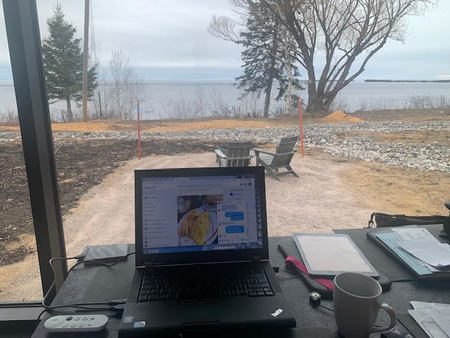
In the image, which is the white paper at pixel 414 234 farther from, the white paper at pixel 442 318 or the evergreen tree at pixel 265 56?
the evergreen tree at pixel 265 56

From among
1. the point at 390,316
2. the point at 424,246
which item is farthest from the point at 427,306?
the point at 424,246

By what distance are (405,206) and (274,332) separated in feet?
6.97

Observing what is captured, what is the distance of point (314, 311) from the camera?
0.88m

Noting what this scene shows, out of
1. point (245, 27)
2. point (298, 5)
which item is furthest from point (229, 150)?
point (298, 5)

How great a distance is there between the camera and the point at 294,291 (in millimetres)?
964

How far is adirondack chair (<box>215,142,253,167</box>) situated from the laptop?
1.66 meters

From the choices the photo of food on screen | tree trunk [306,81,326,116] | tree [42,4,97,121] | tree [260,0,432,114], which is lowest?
the photo of food on screen

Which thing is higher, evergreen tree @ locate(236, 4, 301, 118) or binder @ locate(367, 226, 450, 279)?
evergreen tree @ locate(236, 4, 301, 118)

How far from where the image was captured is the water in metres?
2.40

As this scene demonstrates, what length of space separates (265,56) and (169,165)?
118cm

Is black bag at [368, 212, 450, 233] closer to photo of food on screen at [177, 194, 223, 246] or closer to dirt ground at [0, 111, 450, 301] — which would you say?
dirt ground at [0, 111, 450, 301]

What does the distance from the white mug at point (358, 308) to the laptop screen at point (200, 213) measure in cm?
30

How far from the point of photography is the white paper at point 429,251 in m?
1.04

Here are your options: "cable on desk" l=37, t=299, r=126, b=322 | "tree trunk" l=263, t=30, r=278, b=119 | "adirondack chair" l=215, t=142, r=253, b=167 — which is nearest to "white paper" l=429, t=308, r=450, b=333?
"cable on desk" l=37, t=299, r=126, b=322
